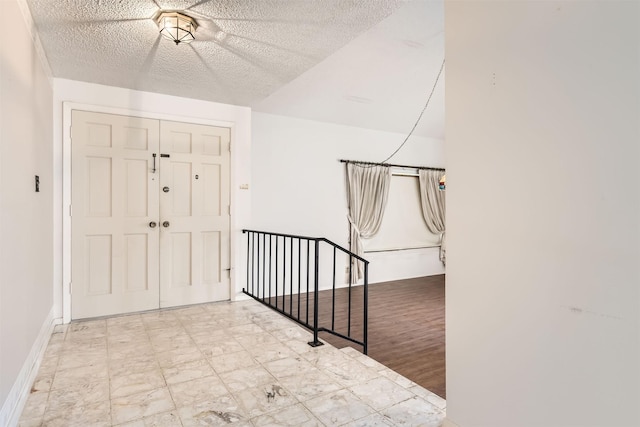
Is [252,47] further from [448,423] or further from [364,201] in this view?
[364,201]

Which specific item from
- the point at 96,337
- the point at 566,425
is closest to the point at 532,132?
the point at 566,425

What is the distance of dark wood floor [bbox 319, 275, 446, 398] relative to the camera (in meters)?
2.68

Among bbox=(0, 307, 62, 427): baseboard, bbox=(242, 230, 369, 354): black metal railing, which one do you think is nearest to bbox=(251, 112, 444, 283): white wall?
bbox=(242, 230, 369, 354): black metal railing

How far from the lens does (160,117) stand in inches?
144

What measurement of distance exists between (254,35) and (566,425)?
2726mm

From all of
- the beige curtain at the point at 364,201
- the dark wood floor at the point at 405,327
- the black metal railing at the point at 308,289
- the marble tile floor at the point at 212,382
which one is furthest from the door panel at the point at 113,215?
the beige curtain at the point at 364,201

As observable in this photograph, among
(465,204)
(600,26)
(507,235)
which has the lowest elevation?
(507,235)

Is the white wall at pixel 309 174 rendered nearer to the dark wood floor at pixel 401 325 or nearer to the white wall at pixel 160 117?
Result: the white wall at pixel 160 117

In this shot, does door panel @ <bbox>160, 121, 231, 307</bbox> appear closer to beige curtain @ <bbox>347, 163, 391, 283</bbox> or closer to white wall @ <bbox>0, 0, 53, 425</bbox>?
white wall @ <bbox>0, 0, 53, 425</bbox>

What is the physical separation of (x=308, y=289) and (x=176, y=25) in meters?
2.73

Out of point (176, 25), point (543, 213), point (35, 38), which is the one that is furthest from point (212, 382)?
point (35, 38)

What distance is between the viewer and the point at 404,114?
16.1 ft

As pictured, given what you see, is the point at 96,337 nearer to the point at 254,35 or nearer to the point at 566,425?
the point at 254,35

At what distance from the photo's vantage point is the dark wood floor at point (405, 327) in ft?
8.78
